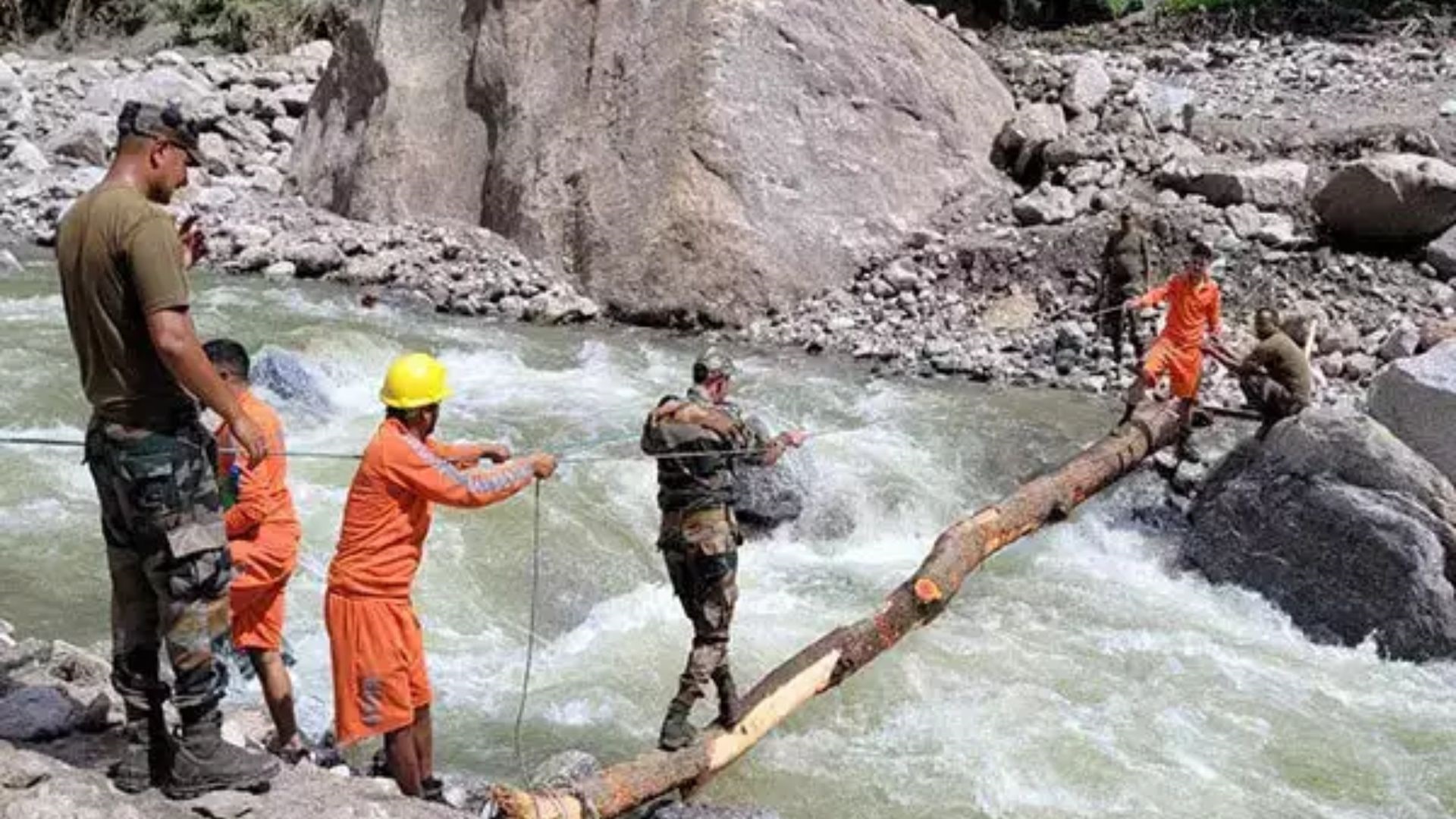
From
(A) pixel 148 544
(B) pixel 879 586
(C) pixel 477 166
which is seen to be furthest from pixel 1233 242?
(A) pixel 148 544

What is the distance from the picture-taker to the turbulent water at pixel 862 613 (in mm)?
6312

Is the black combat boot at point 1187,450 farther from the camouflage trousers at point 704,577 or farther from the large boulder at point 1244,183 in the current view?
the camouflage trousers at point 704,577

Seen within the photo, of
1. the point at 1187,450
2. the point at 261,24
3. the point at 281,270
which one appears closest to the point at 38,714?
the point at 1187,450

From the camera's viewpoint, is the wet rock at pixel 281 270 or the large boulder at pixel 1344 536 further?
the wet rock at pixel 281 270

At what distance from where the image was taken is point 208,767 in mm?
4082

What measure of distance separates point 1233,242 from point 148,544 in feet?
37.0

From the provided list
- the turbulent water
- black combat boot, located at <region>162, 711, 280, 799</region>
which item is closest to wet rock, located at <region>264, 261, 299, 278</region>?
the turbulent water

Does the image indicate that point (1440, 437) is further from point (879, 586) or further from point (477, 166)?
point (477, 166)

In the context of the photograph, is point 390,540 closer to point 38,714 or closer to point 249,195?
point 38,714

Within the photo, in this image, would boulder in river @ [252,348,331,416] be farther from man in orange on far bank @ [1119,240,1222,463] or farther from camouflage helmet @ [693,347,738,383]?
man in orange on far bank @ [1119,240,1222,463]

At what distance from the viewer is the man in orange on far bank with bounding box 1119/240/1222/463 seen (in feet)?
31.3

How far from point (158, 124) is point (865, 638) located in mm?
4002

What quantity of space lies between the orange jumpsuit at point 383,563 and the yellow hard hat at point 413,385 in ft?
0.27

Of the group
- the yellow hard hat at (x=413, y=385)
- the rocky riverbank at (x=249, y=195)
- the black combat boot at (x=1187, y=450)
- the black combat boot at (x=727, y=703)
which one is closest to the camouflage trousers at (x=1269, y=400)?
the black combat boot at (x=1187, y=450)
